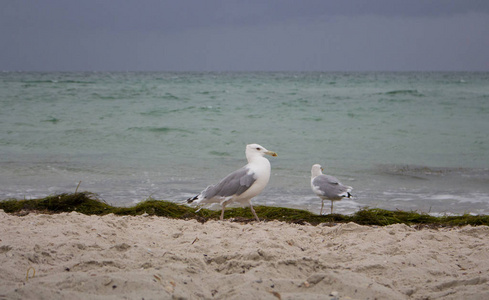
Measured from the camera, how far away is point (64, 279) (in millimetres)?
2703

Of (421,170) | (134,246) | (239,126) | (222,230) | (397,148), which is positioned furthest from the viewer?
(239,126)

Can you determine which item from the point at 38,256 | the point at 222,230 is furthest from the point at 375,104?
the point at 38,256

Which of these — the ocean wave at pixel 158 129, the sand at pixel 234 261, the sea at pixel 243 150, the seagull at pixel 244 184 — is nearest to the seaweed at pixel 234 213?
the seagull at pixel 244 184

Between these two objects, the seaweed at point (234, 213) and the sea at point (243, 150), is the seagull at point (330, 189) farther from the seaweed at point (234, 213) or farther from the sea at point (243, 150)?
the sea at point (243, 150)

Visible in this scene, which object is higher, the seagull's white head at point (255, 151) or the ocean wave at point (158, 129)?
the seagull's white head at point (255, 151)

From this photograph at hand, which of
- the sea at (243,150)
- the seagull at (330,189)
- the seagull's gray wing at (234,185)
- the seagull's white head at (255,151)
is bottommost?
the sea at (243,150)

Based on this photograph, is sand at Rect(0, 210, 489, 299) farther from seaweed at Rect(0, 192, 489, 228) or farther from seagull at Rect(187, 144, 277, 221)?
seaweed at Rect(0, 192, 489, 228)

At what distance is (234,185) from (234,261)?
72.1 inches

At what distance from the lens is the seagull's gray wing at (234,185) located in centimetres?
502

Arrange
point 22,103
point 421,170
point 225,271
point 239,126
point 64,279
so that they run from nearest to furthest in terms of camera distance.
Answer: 1. point 64,279
2. point 225,271
3. point 421,170
4. point 239,126
5. point 22,103

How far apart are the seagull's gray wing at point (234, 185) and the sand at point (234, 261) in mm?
515

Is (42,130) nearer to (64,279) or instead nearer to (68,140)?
(68,140)

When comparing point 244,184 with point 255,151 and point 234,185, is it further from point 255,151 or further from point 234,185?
point 255,151

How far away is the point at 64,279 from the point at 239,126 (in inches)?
494
